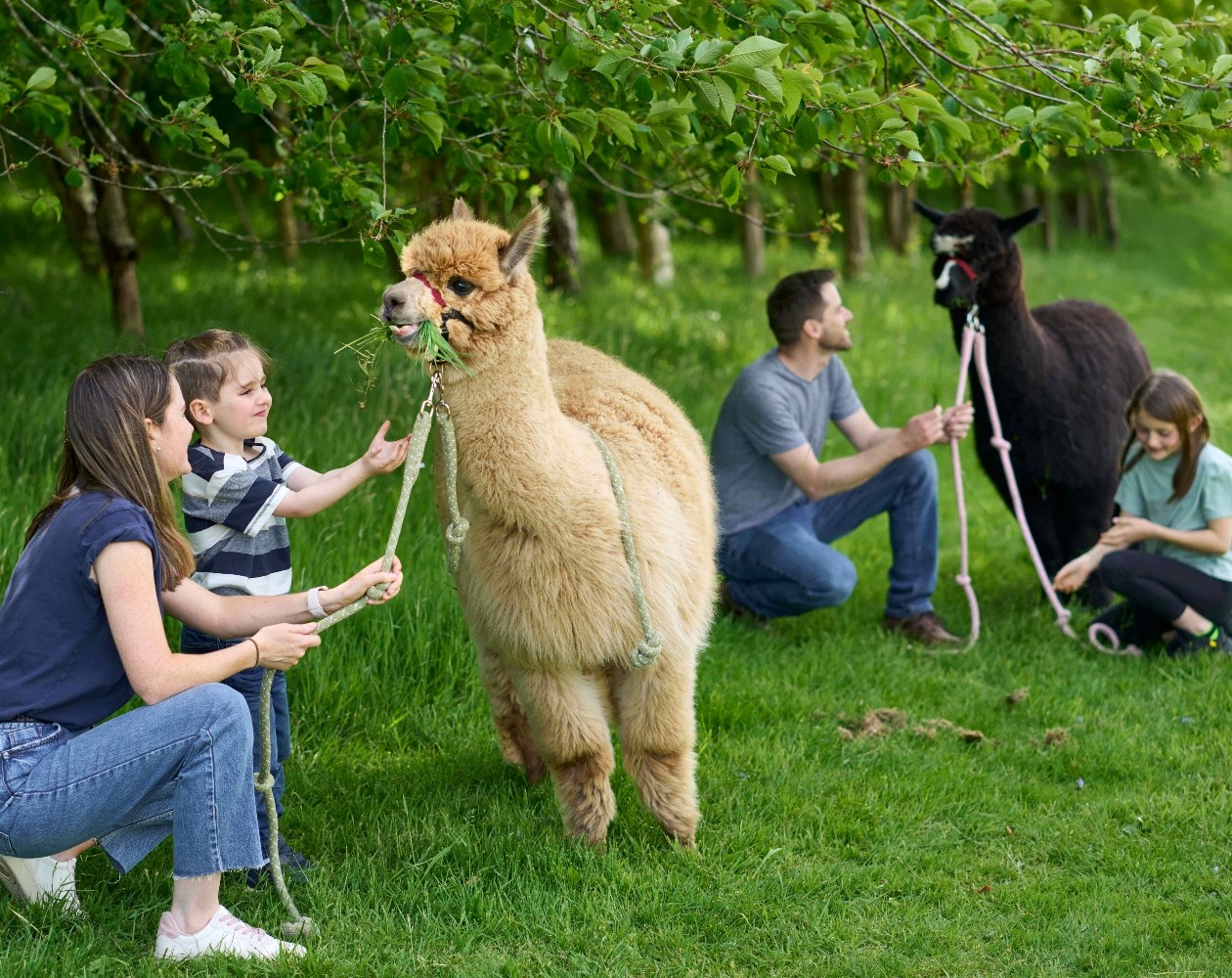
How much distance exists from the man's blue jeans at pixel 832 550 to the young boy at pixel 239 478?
2397mm

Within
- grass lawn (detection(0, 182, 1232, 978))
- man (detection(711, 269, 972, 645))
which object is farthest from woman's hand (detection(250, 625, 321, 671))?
man (detection(711, 269, 972, 645))

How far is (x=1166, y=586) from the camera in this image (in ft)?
15.8

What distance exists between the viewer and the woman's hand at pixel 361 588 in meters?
2.81

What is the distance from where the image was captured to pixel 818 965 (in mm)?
2930

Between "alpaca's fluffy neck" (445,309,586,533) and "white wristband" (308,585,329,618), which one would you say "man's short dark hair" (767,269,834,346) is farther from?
"white wristband" (308,585,329,618)

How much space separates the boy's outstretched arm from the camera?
299 centimetres

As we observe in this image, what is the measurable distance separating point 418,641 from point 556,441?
153 cm

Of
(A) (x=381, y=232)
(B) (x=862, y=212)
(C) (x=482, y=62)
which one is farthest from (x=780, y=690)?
(B) (x=862, y=212)

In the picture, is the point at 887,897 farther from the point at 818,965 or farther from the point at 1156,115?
the point at 1156,115

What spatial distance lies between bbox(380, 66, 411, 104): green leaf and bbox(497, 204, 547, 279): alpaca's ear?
28.0 inches

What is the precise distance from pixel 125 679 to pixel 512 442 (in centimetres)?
101

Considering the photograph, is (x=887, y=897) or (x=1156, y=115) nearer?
(x=887, y=897)

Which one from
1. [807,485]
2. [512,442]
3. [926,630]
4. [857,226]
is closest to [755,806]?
[512,442]

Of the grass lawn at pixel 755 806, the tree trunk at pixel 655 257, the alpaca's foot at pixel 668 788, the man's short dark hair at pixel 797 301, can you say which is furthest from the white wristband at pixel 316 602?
the tree trunk at pixel 655 257
